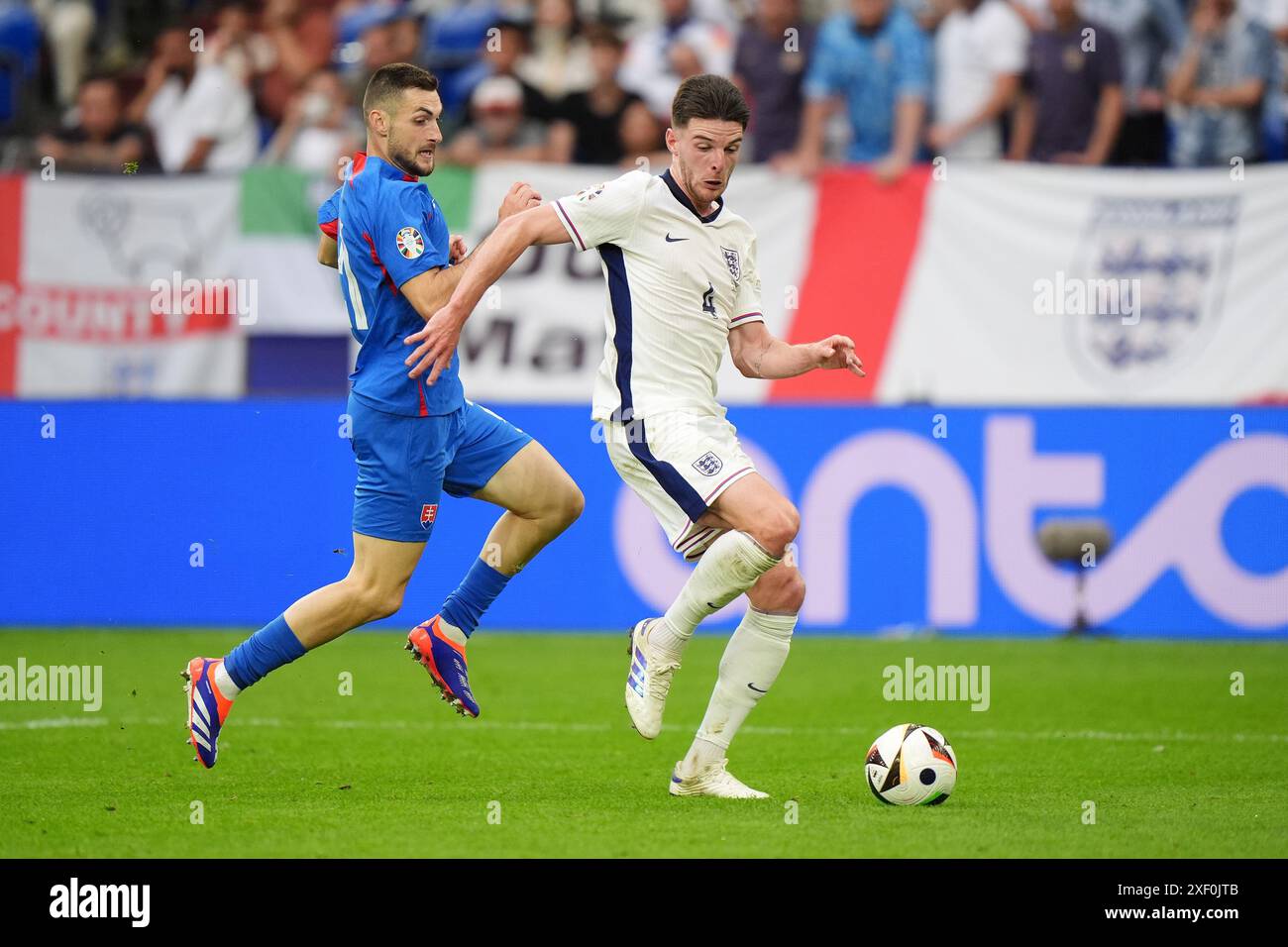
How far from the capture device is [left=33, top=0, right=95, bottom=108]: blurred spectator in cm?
1712

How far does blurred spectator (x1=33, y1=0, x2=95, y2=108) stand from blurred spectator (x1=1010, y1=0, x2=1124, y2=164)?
8.73 metres

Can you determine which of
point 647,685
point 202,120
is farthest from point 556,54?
point 647,685

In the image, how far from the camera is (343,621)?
6887 mm

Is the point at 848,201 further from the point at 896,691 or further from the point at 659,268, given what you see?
the point at 659,268

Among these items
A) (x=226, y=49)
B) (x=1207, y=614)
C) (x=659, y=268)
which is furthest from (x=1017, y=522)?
(x=226, y=49)

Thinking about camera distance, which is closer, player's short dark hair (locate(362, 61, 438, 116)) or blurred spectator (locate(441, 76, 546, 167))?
player's short dark hair (locate(362, 61, 438, 116))

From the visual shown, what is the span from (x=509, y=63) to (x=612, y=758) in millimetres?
9196

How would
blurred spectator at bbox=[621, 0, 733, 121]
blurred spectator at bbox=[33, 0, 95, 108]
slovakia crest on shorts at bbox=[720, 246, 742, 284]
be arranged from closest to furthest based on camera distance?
slovakia crest on shorts at bbox=[720, 246, 742, 284] < blurred spectator at bbox=[621, 0, 733, 121] < blurred spectator at bbox=[33, 0, 95, 108]

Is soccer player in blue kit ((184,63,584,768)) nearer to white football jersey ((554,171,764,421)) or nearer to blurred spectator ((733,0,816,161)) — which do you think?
white football jersey ((554,171,764,421))

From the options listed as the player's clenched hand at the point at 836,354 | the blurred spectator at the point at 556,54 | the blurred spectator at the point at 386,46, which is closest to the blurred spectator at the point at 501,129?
the blurred spectator at the point at 556,54

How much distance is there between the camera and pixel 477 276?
6492 millimetres

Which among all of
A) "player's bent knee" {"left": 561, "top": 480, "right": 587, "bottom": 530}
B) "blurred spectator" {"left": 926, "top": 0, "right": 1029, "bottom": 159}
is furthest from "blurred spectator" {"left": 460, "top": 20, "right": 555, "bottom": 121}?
"player's bent knee" {"left": 561, "top": 480, "right": 587, "bottom": 530}
